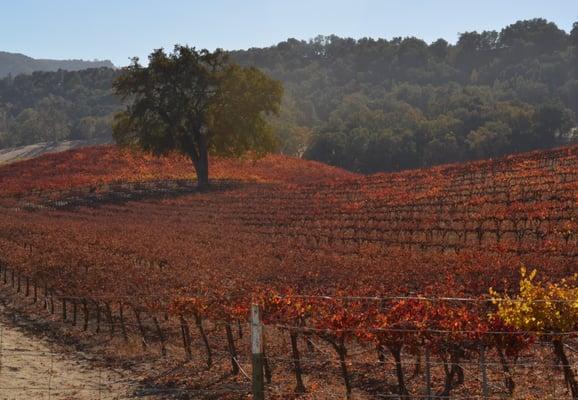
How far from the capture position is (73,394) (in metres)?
16.5

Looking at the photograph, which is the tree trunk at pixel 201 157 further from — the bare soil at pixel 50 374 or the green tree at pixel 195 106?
the bare soil at pixel 50 374

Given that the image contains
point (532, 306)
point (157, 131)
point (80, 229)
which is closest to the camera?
point (532, 306)

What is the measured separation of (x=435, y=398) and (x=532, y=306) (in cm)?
327

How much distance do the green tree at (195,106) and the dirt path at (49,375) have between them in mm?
39147

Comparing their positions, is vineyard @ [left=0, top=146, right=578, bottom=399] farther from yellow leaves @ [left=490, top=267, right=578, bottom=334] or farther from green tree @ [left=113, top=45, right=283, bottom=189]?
green tree @ [left=113, top=45, right=283, bottom=189]

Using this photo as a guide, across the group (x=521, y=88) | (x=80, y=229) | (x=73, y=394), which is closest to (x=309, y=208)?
(x=80, y=229)

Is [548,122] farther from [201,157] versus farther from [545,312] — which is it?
[545,312]

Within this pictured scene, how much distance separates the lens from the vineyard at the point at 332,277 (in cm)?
1422

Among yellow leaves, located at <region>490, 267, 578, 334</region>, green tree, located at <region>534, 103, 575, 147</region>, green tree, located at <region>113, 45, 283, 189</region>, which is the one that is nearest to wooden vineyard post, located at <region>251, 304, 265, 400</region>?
yellow leaves, located at <region>490, 267, 578, 334</region>

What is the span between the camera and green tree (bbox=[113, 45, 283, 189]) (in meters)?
58.2

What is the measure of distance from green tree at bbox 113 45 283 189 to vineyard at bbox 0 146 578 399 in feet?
16.5

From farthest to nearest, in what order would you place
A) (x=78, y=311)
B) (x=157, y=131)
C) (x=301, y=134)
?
(x=301, y=134) → (x=157, y=131) → (x=78, y=311)

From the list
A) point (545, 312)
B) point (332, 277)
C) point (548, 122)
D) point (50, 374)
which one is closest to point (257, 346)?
point (545, 312)

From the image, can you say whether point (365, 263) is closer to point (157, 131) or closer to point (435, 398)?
point (435, 398)
